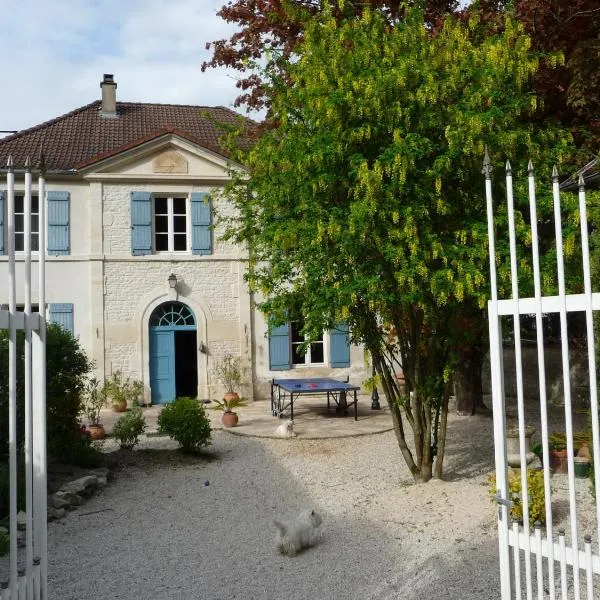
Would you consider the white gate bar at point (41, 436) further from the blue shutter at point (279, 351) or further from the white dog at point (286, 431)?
the blue shutter at point (279, 351)

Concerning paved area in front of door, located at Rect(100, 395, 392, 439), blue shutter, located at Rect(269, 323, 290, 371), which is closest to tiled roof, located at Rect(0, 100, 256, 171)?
blue shutter, located at Rect(269, 323, 290, 371)

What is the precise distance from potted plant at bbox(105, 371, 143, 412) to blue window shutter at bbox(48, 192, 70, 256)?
10.1 ft

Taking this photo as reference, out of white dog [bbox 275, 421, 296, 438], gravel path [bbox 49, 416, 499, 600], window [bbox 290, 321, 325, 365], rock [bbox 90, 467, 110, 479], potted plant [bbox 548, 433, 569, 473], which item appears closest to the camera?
gravel path [bbox 49, 416, 499, 600]

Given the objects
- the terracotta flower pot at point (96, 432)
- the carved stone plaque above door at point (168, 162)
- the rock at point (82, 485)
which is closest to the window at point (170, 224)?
the carved stone plaque above door at point (168, 162)

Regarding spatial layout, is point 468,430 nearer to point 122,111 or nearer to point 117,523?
point 117,523

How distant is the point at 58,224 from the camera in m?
15.5

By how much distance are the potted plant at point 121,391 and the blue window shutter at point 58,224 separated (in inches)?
122

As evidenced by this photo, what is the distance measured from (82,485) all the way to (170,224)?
9.26 metres

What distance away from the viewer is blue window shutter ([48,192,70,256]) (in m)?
15.5

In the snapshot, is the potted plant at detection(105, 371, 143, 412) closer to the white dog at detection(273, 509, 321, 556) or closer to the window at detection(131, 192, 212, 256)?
the window at detection(131, 192, 212, 256)

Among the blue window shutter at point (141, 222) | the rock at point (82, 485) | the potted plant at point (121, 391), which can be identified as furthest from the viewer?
the blue window shutter at point (141, 222)

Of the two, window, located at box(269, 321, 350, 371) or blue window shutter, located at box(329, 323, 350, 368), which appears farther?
blue window shutter, located at box(329, 323, 350, 368)

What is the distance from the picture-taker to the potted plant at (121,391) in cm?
1503

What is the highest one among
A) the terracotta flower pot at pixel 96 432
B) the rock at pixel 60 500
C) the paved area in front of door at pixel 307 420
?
the terracotta flower pot at pixel 96 432
